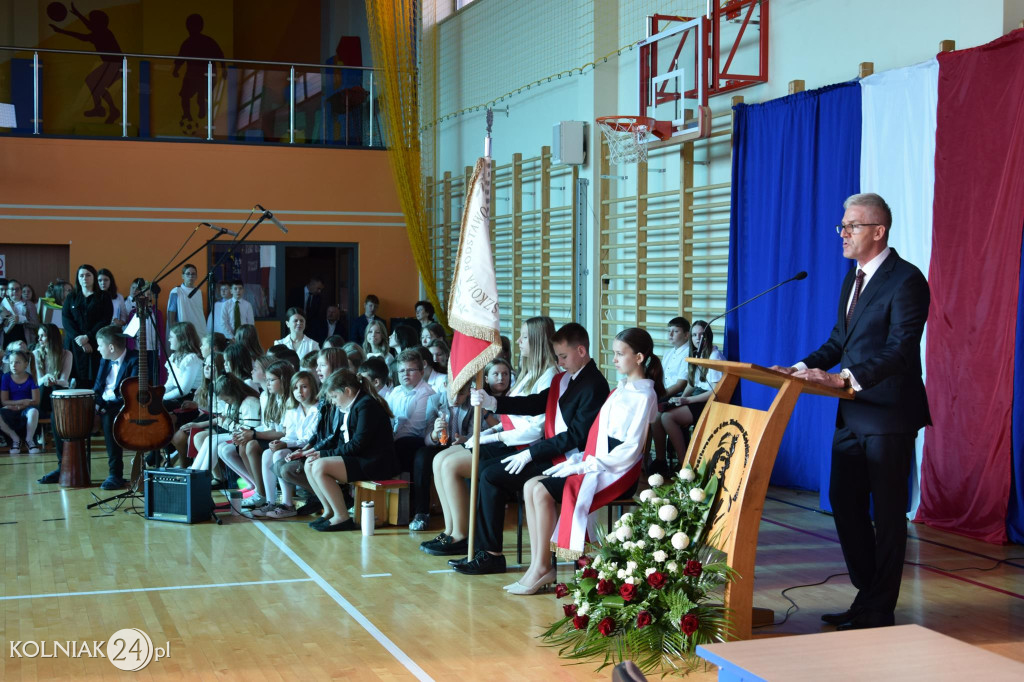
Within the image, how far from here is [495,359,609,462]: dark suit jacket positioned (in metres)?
5.21

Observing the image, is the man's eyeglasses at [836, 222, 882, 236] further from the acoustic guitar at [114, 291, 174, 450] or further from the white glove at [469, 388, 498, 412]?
the acoustic guitar at [114, 291, 174, 450]

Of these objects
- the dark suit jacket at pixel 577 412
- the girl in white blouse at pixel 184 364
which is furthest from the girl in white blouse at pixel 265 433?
the dark suit jacket at pixel 577 412

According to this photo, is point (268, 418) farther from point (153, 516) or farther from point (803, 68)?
point (803, 68)

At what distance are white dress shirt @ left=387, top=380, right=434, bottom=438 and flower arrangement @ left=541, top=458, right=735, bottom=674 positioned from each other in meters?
2.76

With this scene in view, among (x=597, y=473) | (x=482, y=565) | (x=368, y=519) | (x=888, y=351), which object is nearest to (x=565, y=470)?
(x=597, y=473)

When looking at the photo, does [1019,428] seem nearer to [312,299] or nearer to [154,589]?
[154,589]

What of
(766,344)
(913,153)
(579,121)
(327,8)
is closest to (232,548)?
(766,344)

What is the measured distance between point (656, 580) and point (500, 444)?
7.39 feet

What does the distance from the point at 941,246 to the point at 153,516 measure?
5191 millimetres

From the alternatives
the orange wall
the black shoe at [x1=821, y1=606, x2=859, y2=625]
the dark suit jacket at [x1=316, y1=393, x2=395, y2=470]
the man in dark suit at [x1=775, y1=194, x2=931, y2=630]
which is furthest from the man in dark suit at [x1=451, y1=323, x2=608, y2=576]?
the orange wall

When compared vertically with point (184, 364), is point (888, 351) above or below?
above

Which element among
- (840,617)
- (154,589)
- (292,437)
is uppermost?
(292,437)

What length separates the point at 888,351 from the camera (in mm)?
4004

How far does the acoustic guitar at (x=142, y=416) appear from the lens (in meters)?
7.18
